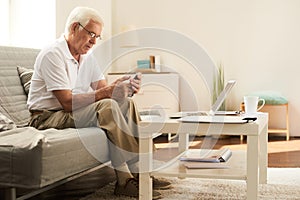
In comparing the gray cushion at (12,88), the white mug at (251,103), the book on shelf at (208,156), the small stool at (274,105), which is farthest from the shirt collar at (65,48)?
the small stool at (274,105)

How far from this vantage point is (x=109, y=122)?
2.35 meters

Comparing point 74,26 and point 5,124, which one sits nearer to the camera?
point 5,124

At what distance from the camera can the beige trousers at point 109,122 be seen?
7.60 ft

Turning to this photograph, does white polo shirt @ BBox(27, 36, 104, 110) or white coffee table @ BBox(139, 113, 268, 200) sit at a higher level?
white polo shirt @ BBox(27, 36, 104, 110)

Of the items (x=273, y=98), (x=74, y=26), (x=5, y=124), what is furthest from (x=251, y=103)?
(x=273, y=98)

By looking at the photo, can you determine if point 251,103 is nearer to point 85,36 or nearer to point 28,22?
point 85,36

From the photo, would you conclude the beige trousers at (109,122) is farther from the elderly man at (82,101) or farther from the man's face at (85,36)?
the man's face at (85,36)

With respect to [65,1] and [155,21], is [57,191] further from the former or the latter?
[155,21]

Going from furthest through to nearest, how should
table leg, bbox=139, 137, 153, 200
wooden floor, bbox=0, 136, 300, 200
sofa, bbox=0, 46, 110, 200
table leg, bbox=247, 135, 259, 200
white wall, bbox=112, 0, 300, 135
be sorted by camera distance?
white wall, bbox=112, 0, 300, 135 < wooden floor, bbox=0, 136, 300, 200 < table leg, bbox=139, 137, 153, 200 < table leg, bbox=247, 135, 259, 200 < sofa, bbox=0, 46, 110, 200

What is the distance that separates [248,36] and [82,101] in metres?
3.35

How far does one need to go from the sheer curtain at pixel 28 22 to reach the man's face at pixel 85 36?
6.57ft

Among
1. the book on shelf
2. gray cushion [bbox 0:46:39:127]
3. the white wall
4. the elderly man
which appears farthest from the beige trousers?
the white wall

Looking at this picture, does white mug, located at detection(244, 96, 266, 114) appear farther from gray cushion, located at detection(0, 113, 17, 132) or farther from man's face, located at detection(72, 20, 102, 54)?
gray cushion, located at detection(0, 113, 17, 132)

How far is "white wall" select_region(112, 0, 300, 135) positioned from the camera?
523 centimetres
